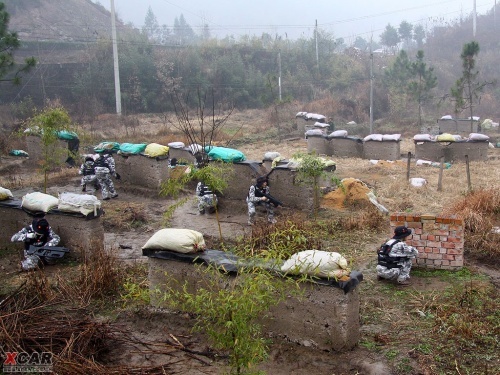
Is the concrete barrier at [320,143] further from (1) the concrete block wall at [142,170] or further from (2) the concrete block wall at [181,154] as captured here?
(1) the concrete block wall at [142,170]

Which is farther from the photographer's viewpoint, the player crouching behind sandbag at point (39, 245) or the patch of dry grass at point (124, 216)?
the patch of dry grass at point (124, 216)

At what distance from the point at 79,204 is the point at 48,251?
2.58ft

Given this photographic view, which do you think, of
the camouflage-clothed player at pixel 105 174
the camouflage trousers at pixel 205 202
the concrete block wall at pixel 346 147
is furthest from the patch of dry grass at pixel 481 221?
the concrete block wall at pixel 346 147

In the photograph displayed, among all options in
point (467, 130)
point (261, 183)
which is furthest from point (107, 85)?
point (261, 183)

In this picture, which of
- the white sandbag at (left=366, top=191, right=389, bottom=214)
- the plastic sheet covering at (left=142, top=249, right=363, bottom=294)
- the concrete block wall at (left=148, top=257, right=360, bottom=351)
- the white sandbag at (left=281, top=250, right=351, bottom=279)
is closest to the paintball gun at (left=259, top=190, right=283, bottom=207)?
the white sandbag at (left=366, top=191, right=389, bottom=214)

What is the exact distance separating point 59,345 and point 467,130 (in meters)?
21.3

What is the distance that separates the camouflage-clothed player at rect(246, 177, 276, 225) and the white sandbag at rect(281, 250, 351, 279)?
5216 millimetres

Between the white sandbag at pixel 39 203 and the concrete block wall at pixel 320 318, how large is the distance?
3.82m

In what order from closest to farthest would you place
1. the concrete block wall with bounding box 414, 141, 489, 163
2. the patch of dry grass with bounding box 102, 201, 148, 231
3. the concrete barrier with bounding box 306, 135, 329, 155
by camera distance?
the patch of dry grass with bounding box 102, 201, 148, 231 → the concrete block wall with bounding box 414, 141, 489, 163 → the concrete barrier with bounding box 306, 135, 329, 155

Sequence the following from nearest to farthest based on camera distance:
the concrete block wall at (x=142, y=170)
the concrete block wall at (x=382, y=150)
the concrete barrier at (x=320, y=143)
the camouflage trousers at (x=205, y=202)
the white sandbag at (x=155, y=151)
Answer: the camouflage trousers at (x=205, y=202) < the white sandbag at (x=155, y=151) < the concrete block wall at (x=142, y=170) < the concrete block wall at (x=382, y=150) < the concrete barrier at (x=320, y=143)

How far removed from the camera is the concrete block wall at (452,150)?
16.5 meters

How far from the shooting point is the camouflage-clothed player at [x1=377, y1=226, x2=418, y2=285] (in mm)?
6668

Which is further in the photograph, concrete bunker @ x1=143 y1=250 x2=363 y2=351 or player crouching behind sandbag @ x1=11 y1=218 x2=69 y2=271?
player crouching behind sandbag @ x1=11 y1=218 x2=69 y2=271

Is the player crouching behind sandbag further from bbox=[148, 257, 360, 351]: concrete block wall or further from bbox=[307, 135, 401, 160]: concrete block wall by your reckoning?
bbox=[307, 135, 401, 160]: concrete block wall
